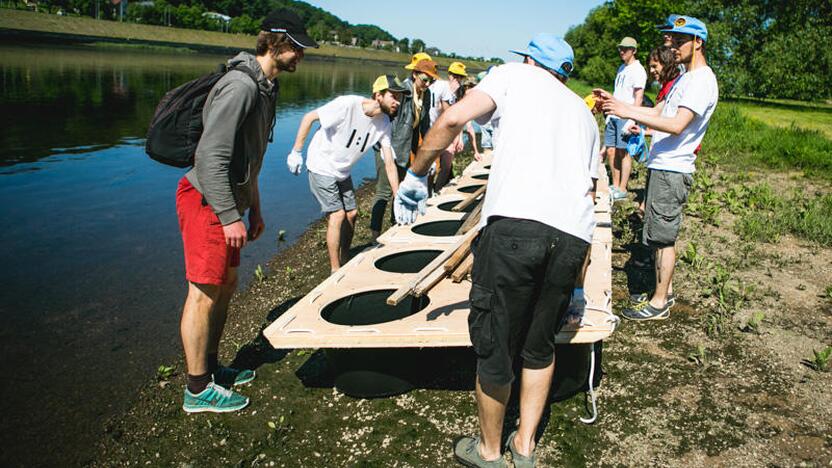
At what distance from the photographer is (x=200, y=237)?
3123 millimetres

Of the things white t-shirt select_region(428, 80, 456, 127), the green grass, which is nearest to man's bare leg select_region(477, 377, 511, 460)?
white t-shirt select_region(428, 80, 456, 127)

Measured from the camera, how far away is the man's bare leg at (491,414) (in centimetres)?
262

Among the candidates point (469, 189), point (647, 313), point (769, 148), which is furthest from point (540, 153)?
point (769, 148)

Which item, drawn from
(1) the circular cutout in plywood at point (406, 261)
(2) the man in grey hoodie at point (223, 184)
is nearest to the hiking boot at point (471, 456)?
(2) the man in grey hoodie at point (223, 184)

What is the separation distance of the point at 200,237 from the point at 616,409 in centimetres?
280

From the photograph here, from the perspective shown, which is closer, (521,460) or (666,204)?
(521,460)

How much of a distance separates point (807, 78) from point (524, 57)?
28.5m

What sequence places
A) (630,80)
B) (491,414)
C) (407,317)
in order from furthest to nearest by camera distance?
(630,80) < (407,317) < (491,414)

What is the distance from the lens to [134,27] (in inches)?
2672

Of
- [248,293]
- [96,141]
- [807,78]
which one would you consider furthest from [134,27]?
[248,293]

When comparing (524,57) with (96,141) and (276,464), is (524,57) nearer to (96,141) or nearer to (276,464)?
(276,464)

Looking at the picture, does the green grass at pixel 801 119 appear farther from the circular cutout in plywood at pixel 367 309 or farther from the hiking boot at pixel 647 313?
the circular cutout in plywood at pixel 367 309

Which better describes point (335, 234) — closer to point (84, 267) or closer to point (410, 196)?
point (410, 196)

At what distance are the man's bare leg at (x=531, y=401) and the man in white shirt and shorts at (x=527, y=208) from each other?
0.45 feet
